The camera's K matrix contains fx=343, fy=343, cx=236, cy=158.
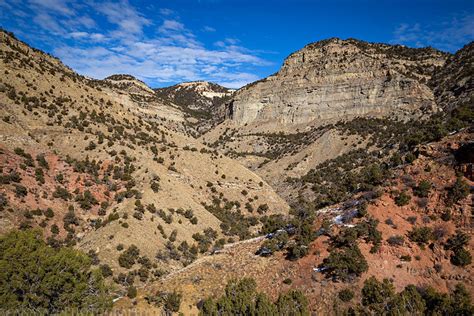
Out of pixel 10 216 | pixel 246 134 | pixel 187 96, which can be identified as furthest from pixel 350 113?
pixel 187 96

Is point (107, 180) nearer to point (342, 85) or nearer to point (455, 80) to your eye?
point (342, 85)

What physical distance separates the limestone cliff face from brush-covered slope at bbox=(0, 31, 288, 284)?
171 ft

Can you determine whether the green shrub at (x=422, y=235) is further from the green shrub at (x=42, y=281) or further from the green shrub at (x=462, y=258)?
the green shrub at (x=42, y=281)

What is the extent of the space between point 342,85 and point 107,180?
74.6 m

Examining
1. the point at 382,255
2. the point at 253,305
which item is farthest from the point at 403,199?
the point at 253,305

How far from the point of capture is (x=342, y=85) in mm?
90500

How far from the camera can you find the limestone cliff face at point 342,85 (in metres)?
80.4

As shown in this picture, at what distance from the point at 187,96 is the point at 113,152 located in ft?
556

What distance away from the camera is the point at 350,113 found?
86812mm

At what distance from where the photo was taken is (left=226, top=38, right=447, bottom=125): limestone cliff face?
80438 millimetres

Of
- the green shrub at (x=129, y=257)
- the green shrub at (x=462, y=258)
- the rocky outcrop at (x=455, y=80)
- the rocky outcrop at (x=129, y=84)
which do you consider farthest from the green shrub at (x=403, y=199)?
the rocky outcrop at (x=129, y=84)

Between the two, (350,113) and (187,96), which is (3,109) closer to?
(350,113)

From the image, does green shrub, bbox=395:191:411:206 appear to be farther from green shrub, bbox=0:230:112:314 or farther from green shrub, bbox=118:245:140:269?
green shrub, bbox=118:245:140:269

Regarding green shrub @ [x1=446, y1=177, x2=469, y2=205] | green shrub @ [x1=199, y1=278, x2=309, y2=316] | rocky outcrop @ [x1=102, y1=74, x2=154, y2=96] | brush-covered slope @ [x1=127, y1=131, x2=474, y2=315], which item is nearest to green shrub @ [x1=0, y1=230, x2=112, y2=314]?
brush-covered slope @ [x1=127, y1=131, x2=474, y2=315]
